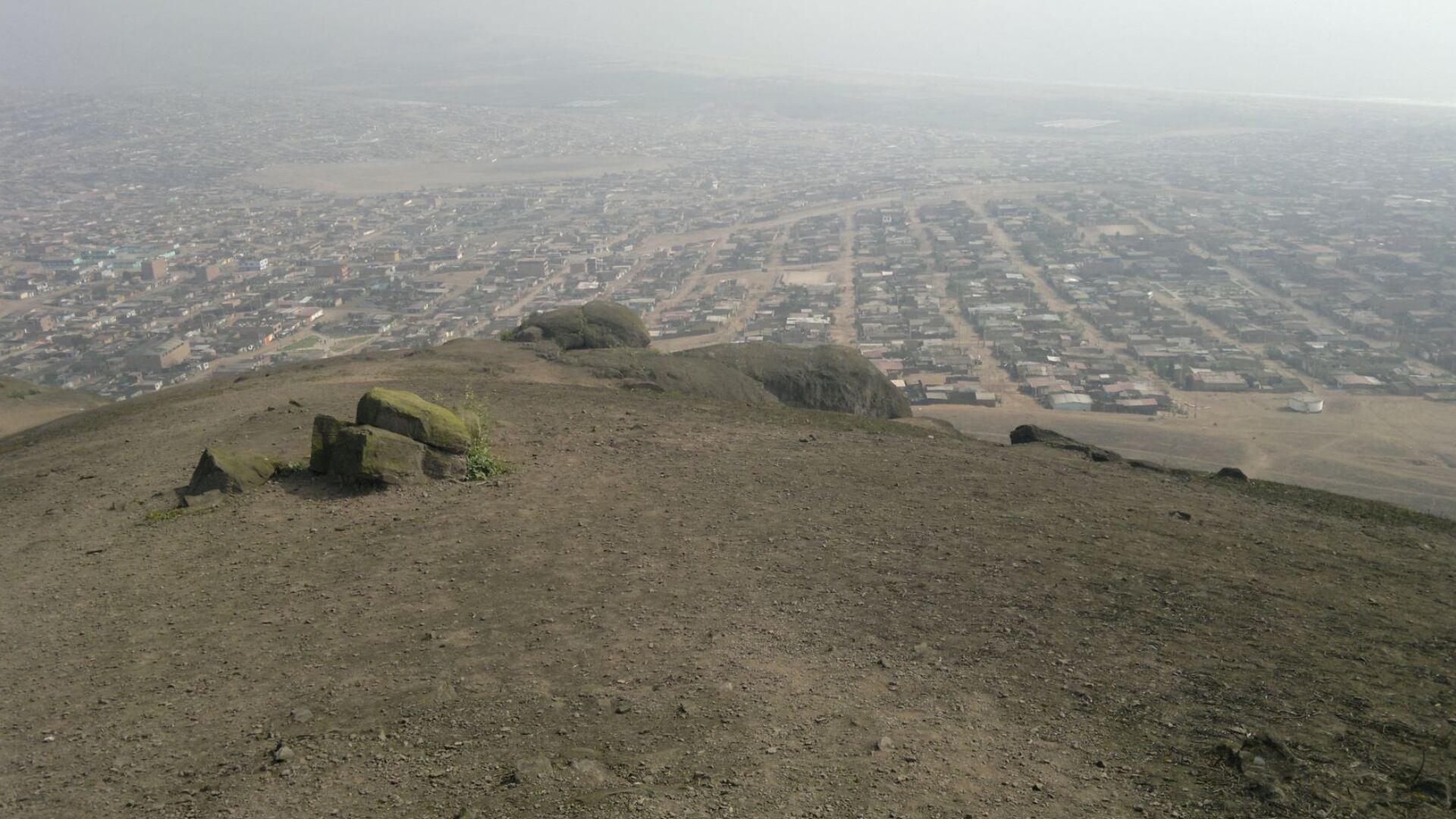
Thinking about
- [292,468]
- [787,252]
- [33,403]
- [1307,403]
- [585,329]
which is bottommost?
[1307,403]

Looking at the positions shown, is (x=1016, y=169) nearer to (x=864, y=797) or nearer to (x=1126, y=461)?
(x=1126, y=461)

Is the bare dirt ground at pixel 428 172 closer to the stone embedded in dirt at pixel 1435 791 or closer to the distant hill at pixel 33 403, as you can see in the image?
the distant hill at pixel 33 403

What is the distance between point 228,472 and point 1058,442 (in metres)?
10.7

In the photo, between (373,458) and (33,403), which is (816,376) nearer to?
(373,458)

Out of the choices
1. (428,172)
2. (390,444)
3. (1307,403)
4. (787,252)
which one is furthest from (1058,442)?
(428,172)

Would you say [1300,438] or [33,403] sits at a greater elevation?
[33,403]

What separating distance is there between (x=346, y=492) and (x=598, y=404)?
4616mm

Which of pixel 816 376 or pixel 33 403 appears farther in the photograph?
pixel 33 403

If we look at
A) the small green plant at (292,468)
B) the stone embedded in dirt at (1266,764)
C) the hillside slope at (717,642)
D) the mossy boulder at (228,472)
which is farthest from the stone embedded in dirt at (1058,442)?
the mossy boulder at (228,472)

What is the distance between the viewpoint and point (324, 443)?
10922 mm

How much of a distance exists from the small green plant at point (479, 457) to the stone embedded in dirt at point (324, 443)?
130 cm

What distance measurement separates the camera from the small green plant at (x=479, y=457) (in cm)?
1116

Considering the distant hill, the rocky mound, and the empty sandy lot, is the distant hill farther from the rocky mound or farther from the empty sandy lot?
the empty sandy lot

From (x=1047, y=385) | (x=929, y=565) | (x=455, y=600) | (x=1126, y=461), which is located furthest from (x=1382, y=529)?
(x=1047, y=385)
